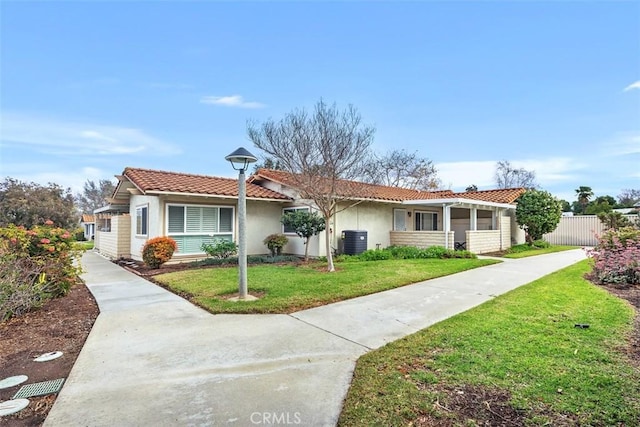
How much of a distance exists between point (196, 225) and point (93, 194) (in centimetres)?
6108

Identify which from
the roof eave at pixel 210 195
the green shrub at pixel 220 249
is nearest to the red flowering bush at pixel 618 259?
the roof eave at pixel 210 195

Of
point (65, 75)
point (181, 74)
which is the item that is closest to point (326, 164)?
point (181, 74)

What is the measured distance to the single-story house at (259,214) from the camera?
12.8 meters

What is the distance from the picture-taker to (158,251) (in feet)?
37.8

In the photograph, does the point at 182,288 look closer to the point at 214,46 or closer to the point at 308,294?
the point at 308,294

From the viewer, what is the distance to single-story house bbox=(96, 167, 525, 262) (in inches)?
504

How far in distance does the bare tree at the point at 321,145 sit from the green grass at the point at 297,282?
139 cm

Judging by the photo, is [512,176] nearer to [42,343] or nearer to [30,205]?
[42,343]

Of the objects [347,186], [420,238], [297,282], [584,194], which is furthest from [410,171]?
[297,282]

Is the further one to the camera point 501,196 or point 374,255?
point 501,196

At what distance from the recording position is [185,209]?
13180 mm

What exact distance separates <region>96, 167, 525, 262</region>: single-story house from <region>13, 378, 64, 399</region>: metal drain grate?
8401mm

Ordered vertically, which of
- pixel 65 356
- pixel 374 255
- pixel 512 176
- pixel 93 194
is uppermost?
pixel 512 176

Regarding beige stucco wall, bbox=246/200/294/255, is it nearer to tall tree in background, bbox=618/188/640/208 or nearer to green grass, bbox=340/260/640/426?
green grass, bbox=340/260/640/426
